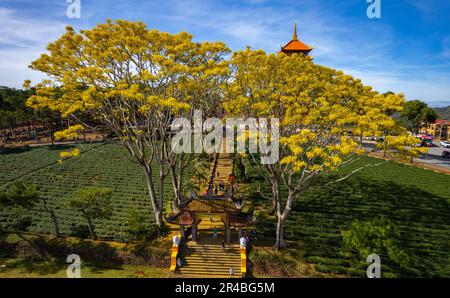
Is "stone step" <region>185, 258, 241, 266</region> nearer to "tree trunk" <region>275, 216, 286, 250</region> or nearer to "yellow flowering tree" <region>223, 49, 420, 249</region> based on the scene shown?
"tree trunk" <region>275, 216, 286, 250</region>

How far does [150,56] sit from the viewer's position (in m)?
19.6

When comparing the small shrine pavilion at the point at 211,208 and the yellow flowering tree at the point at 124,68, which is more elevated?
the yellow flowering tree at the point at 124,68

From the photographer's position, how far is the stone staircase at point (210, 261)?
18656 millimetres

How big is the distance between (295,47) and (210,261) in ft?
101

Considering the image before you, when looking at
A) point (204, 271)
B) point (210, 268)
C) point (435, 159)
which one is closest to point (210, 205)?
point (210, 268)

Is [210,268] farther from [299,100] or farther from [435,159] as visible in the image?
[435,159]

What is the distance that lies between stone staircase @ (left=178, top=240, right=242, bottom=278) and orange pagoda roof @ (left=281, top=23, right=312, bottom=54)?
28309mm

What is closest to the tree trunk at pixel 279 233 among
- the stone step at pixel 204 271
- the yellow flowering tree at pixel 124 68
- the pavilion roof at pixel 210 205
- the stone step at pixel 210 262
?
the stone step at pixel 210 262

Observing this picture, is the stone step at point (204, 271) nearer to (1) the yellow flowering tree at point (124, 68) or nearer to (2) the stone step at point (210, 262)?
(2) the stone step at point (210, 262)

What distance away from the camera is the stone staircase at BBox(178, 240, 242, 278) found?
18656 mm

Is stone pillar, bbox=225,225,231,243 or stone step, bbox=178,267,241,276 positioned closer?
stone step, bbox=178,267,241,276

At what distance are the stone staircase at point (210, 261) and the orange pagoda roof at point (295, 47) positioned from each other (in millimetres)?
28309

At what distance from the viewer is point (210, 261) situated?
63.8 ft

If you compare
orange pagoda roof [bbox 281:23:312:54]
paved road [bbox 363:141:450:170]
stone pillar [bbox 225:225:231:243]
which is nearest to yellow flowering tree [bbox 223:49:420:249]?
stone pillar [bbox 225:225:231:243]
